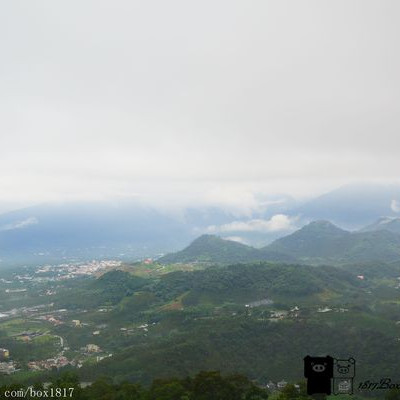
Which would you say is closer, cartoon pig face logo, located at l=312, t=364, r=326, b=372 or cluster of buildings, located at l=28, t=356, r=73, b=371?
cartoon pig face logo, located at l=312, t=364, r=326, b=372

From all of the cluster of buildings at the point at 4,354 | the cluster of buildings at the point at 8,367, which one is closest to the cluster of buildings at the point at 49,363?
the cluster of buildings at the point at 8,367

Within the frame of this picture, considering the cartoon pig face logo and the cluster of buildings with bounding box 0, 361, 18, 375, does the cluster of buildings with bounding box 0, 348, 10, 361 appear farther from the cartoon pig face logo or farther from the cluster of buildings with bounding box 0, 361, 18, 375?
the cartoon pig face logo

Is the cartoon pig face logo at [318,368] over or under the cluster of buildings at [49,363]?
over

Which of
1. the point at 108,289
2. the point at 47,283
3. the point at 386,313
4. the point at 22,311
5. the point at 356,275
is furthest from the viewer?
the point at 47,283

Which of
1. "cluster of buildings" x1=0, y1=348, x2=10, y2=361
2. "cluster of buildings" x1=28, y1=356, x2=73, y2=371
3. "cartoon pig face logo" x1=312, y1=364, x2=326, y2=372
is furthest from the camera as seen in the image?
"cluster of buildings" x1=0, y1=348, x2=10, y2=361

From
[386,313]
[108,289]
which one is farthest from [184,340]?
[108,289]

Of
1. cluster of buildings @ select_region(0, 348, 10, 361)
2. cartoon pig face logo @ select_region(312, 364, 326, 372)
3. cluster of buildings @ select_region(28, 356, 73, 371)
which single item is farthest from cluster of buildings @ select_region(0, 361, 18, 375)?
cartoon pig face logo @ select_region(312, 364, 326, 372)

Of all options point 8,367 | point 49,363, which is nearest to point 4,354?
point 8,367

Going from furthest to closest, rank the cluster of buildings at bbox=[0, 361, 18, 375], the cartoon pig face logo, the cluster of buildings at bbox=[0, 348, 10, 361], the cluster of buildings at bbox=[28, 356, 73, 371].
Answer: the cluster of buildings at bbox=[0, 348, 10, 361], the cluster of buildings at bbox=[28, 356, 73, 371], the cluster of buildings at bbox=[0, 361, 18, 375], the cartoon pig face logo

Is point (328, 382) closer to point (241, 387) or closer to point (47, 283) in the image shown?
point (241, 387)

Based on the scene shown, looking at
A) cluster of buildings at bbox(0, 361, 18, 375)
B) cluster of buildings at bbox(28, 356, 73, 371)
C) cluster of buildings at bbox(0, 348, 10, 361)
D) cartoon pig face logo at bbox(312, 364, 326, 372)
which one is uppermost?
cartoon pig face logo at bbox(312, 364, 326, 372)

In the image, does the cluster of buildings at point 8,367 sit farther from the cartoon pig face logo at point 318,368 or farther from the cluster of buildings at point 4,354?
the cartoon pig face logo at point 318,368
